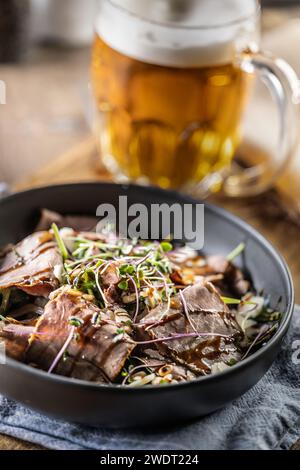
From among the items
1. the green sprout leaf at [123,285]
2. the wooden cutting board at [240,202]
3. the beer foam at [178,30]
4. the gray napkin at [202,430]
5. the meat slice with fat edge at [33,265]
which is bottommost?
the wooden cutting board at [240,202]

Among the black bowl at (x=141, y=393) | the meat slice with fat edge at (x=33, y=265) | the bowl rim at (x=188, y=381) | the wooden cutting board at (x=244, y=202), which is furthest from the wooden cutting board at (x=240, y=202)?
the meat slice with fat edge at (x=33, y=265)

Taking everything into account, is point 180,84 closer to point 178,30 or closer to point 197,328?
point 178,30

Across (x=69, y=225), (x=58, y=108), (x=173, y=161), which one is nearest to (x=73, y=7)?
(x=58, y=108)

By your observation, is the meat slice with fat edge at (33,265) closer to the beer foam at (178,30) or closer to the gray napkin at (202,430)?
the gray napkin at (202,430)

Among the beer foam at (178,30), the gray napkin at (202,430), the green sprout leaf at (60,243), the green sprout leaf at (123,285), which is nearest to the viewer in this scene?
the gray napkin at (202,430)

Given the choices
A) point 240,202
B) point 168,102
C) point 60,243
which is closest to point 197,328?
point 60,243
